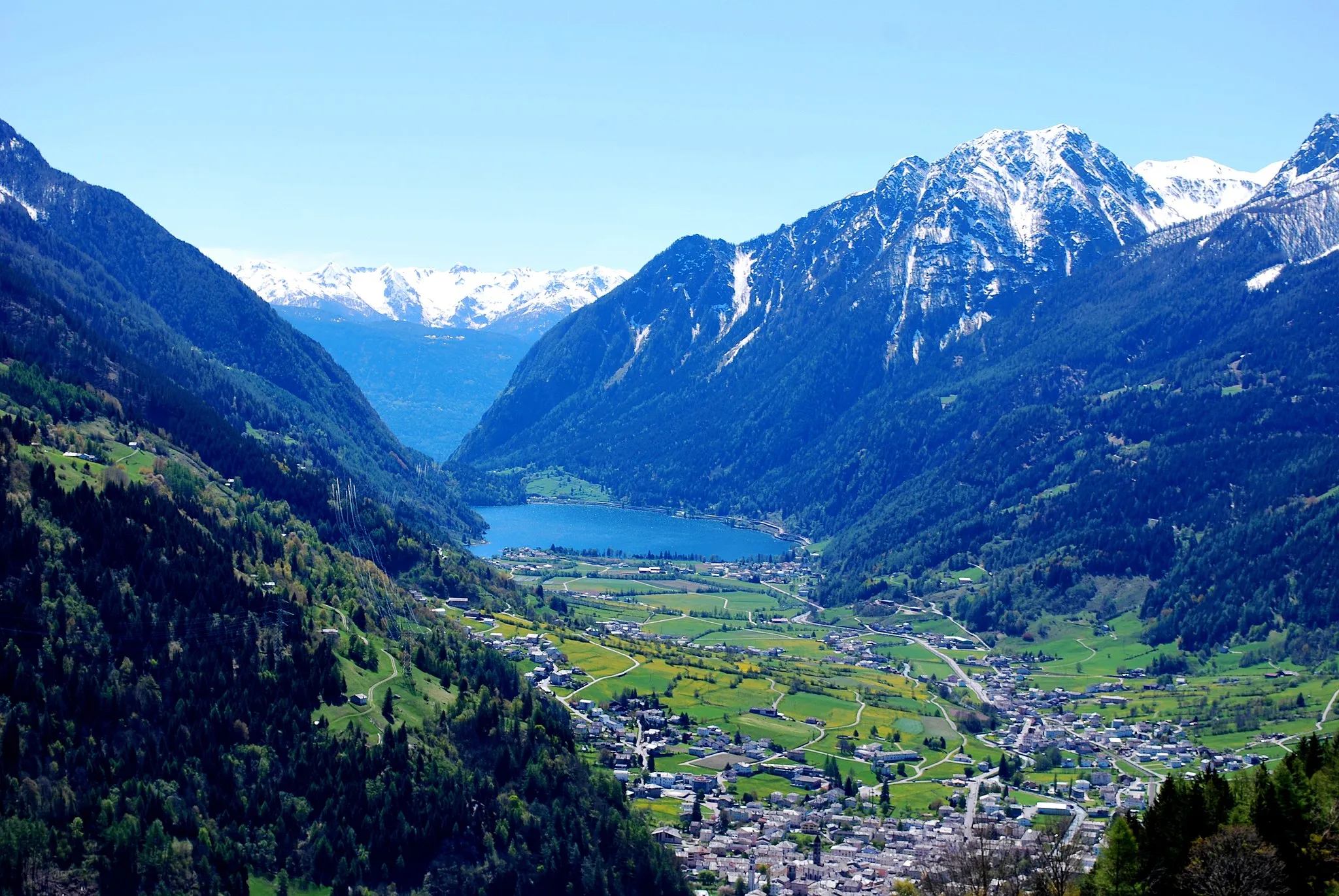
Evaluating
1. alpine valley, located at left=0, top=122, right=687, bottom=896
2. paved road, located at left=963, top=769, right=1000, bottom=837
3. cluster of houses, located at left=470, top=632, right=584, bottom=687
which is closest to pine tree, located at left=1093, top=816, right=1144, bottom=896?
alpine valley, located at left=0, top=122, right=687, bottom=896

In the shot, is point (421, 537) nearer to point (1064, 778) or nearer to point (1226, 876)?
point (1064, 778)

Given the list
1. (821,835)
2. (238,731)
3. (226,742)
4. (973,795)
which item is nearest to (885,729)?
(973,795)

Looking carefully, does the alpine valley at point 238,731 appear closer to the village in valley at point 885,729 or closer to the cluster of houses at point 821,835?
the cluster of houses at point 821,835

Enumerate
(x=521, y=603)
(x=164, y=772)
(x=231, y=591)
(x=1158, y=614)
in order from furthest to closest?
1. (x=1158, y=614)
2. (x=521, y=603)
3. (x=231, y=591)
4. (x=164, y=772)

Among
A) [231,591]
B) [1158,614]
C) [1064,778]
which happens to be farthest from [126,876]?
[1158,614]

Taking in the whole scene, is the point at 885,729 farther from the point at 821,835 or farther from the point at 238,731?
the point at 238,731

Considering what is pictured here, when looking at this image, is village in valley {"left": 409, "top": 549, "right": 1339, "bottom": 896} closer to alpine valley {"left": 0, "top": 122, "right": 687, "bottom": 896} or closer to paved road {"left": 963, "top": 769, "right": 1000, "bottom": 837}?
paved road {"left": 963, "top": 769, "right": 1000, "bottom": 837}

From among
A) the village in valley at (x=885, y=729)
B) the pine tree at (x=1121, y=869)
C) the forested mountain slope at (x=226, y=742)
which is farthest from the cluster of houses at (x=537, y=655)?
the pine tree at (x=1121, y=869)
